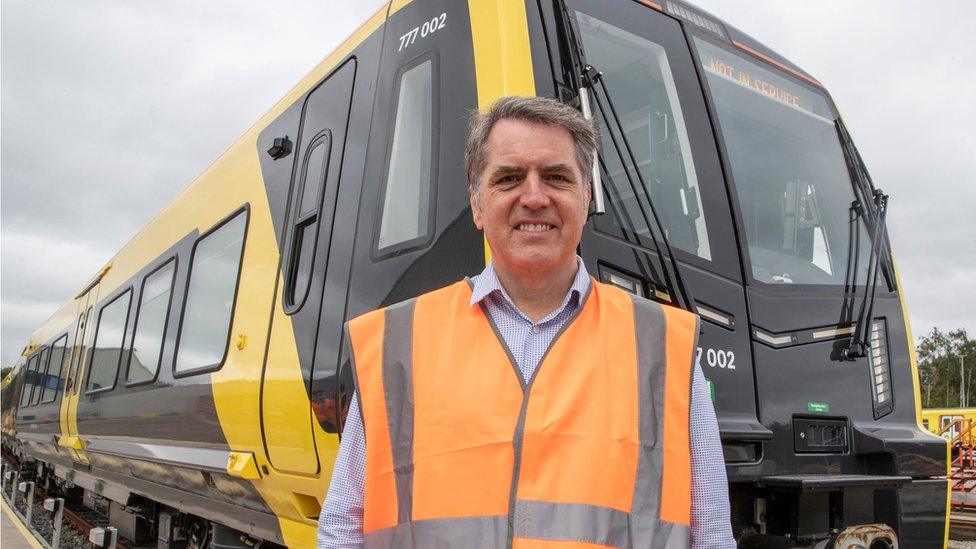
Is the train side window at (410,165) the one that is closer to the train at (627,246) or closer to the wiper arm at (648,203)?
the train at (627,246)

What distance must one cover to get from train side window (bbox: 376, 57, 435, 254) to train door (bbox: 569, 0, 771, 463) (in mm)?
603

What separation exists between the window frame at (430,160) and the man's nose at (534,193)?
1058 millimetres

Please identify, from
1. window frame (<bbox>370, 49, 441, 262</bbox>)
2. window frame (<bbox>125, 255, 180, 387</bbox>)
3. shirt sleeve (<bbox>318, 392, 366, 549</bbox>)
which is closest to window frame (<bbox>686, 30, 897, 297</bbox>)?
window frame (<bbox>370, 49, 441, 262</bbox>)

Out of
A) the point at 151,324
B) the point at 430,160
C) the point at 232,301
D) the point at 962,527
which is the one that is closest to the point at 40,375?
the point at 151,324

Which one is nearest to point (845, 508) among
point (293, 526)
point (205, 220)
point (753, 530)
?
point (753, 530)

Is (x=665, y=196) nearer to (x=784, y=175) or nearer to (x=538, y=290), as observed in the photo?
(x=784, y=175)

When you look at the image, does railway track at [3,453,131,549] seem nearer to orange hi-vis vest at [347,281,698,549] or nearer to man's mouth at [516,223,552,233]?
orange hi-vis vest at [347,281,698,549]

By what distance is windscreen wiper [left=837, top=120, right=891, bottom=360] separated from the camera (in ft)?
11.6

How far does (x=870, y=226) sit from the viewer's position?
3.91m

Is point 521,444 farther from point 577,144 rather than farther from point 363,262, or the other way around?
point 363,262

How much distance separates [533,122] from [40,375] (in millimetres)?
14192

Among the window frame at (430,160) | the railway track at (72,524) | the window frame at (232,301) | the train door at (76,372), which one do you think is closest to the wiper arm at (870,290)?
the window frame at (430,160)

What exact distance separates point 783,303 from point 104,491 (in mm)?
6643

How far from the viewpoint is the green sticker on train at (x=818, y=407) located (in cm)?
324
